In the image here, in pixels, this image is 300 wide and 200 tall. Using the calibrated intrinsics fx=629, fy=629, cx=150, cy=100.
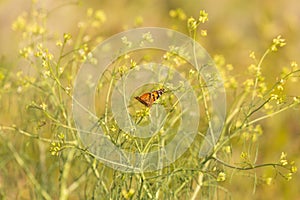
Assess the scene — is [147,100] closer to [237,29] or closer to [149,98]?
[149,98]

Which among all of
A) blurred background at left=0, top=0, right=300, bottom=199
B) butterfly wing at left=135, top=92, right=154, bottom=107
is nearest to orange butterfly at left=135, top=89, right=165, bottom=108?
butterfly wing at left=135, top=92, right=154, bottom=107

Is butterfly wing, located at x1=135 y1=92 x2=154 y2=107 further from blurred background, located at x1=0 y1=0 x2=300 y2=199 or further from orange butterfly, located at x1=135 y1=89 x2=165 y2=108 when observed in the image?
blurred background, located at x1=0 y1=0 x2=300 y2=199

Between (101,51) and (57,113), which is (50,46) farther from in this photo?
(57,113)

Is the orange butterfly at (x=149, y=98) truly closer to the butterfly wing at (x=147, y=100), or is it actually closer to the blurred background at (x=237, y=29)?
the butterfly wing at (x=147, y=100)

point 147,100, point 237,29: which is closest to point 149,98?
Answer: point 147,100

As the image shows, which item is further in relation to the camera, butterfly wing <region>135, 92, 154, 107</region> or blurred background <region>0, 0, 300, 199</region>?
blurred background <region>0, 0, 300, 199</region>

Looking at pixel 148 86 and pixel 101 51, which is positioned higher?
pixel 101 51

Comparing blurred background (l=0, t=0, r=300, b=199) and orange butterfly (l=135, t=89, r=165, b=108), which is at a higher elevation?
blurred background (l=0, t=0, r=300, b=199)

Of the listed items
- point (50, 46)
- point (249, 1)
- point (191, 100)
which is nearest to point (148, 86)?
point (191, 100)

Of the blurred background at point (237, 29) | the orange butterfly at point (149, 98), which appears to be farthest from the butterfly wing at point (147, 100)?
the blurred background at point (237, 29)
